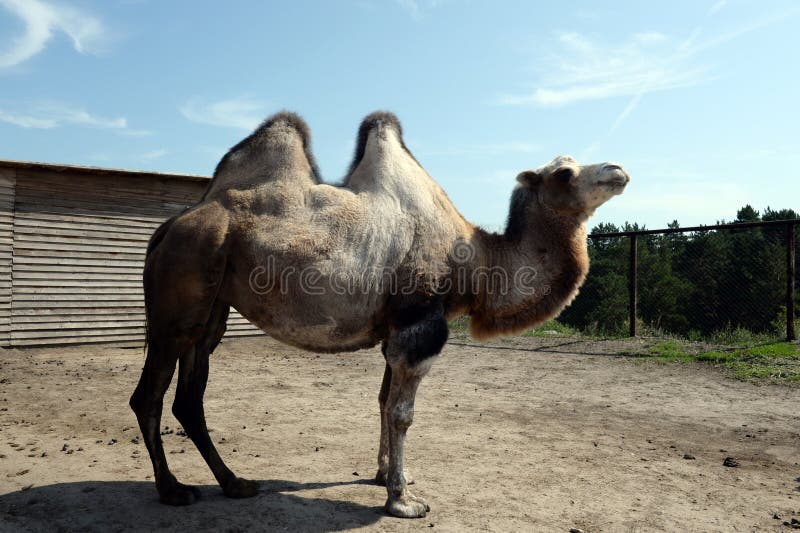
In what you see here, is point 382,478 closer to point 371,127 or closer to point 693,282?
point 371,127

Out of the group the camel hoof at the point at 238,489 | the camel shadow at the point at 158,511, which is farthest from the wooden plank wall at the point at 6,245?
the camel hoof at the point at 238,489

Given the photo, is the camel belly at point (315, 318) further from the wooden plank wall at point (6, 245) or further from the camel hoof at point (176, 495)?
the wooden plank wall at point (6, 245)

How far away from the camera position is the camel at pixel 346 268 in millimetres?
4082

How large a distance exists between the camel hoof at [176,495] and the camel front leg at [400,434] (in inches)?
54.2

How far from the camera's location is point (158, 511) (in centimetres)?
401

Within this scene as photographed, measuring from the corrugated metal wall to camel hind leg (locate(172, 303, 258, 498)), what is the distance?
9204 millimetres

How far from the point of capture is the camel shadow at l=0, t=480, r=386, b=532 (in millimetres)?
3814

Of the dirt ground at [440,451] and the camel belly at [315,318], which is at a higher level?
the camel belly at [315,318]

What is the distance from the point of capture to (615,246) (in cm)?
3027

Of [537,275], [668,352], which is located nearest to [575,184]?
[537,275]

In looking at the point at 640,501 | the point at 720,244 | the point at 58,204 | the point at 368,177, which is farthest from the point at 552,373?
the point at 720,244

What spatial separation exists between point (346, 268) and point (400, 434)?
1.22 meters

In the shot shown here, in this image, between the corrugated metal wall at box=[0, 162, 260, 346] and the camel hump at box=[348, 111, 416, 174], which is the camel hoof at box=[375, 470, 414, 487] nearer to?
the camel hump at box=[348, 111, 416, 174]

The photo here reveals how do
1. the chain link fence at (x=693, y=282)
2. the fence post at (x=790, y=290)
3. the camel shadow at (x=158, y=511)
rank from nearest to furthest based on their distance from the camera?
the camel shadow at (x=158, y=511), the fence post at (x=790, y=290), the chain link fence at (x=693, y=282)
